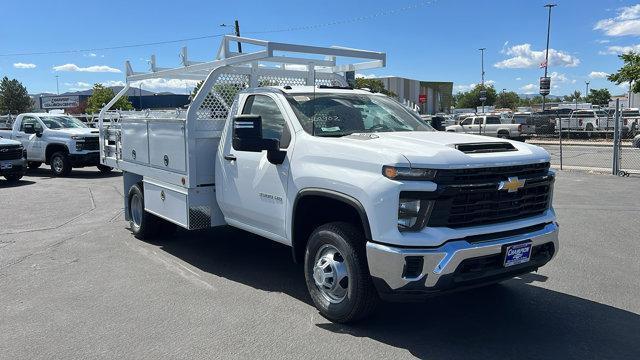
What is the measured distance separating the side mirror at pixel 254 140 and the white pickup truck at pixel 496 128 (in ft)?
90.9

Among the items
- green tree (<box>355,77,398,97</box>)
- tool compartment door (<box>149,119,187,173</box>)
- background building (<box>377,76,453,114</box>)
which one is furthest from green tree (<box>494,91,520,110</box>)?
tool compartment door (<box>149,119,187,173</box>)

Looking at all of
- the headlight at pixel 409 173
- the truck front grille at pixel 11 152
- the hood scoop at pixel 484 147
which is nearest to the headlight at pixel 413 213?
the headlight at pixel 409 173

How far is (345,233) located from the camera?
436cm

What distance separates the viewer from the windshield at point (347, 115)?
201 inches

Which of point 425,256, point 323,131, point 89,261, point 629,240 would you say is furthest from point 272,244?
point 629,240

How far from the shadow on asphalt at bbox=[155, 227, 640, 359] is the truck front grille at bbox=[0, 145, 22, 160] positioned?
11882 mm

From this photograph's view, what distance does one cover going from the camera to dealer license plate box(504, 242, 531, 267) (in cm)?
417

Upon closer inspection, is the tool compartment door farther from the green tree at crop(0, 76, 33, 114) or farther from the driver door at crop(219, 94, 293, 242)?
the green tree at crop(0, 76, 33, 114)

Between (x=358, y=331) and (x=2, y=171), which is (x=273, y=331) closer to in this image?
(x=358, y=331)

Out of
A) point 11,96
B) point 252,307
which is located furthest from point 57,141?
point 11,96

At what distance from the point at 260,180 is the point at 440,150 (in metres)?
1.99

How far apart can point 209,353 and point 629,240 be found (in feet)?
20.2

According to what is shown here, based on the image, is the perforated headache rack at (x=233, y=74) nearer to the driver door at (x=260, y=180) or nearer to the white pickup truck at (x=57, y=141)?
the driver door at (x=260, y=180)

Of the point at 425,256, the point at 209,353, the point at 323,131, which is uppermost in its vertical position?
the point at 323,131
